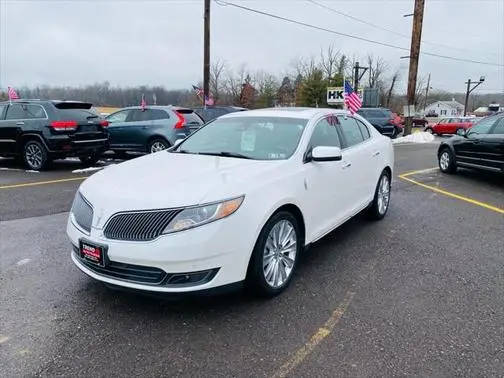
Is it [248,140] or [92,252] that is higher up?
[248,140]

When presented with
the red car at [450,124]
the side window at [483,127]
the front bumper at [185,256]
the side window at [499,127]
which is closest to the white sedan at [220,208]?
the front bumper at [185,256]

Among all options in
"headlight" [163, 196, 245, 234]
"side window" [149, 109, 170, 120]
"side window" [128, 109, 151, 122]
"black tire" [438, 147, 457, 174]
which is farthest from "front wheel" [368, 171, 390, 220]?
"side window" [128, 109, 151, 122]

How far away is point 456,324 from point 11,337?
10.5ft

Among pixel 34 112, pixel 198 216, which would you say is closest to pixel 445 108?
pixel 34 112

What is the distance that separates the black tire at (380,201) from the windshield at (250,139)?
6.34ft

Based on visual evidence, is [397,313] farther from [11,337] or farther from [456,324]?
[11,337]

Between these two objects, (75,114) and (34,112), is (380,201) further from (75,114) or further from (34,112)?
(34,112)

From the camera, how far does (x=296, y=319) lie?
3.11m

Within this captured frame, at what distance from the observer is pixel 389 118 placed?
21.8 metres

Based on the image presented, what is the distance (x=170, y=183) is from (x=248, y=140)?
1.30 meters

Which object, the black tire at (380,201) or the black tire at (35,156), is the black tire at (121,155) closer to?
the black tire at (35,156)

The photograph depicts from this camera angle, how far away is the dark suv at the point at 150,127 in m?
11.2

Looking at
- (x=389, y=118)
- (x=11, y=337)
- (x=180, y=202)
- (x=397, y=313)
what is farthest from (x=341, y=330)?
(x=389, y=118)

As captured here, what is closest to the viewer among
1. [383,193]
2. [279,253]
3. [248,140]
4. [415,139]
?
[279,253]
